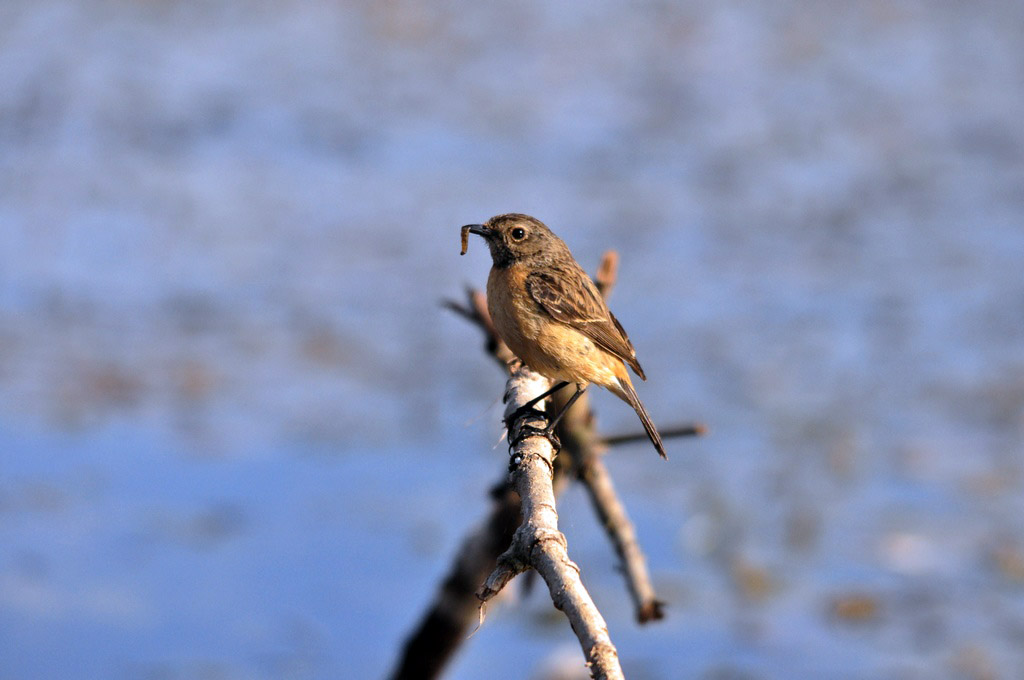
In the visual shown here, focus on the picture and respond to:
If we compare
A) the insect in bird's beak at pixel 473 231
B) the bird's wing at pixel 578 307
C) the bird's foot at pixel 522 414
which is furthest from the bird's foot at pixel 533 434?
the insect in bird's beak at pixel 473 231

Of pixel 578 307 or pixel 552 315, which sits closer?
pixel 552 315

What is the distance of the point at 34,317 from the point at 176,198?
8.08ft

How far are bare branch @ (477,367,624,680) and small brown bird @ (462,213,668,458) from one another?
0.93 m

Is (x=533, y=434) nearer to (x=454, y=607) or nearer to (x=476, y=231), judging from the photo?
(x=476, y=231)

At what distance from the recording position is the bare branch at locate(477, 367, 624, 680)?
2.52 m

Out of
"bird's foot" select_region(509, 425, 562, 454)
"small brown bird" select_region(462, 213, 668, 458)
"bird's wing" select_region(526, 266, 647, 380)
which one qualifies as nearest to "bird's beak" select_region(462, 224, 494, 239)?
"small brown bird" select_region(462, 213, 668, 458)

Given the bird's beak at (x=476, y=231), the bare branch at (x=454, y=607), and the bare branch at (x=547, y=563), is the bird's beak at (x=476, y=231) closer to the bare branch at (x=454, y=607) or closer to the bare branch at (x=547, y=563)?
the bare branch at (x=454, y=607)

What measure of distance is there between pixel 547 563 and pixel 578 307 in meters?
2.44

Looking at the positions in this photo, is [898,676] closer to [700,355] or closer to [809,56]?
[700,355]

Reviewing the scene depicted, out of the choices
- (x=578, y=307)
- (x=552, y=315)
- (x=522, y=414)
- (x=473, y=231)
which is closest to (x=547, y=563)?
(x=522, y=414)

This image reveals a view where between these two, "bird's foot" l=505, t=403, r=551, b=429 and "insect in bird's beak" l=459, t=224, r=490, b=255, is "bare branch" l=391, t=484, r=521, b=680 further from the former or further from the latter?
"insect in bird's beak" l=459, t=224, r=490, b=255

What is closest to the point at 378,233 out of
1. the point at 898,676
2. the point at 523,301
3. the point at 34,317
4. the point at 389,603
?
the point at 34,317

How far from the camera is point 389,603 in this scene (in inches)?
314

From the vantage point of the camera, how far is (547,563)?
2828 millimetres
